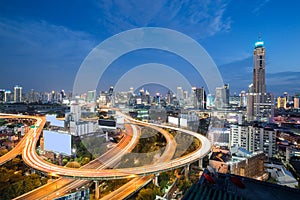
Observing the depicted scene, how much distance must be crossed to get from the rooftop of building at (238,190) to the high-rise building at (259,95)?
12.1 meters

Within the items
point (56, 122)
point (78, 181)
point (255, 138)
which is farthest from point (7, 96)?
point (255, 138)

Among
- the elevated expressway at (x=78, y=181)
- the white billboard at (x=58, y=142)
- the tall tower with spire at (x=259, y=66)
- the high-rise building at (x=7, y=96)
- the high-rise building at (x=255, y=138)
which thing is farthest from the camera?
the high-rise building at (x=7, y=96)

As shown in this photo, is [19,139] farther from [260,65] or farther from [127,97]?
[260,65]

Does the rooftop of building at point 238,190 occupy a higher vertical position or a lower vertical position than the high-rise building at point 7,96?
lower

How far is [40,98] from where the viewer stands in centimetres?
2066

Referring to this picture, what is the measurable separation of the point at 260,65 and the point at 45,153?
18732mm

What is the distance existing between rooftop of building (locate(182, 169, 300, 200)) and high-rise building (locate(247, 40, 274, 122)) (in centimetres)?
1214

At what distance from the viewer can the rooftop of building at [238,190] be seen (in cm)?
130

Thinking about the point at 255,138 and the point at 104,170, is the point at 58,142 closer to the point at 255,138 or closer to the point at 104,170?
the point at 104,170

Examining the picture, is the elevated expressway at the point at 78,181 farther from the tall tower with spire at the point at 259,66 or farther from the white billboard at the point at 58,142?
the tall tower with spire at the point at 259,66

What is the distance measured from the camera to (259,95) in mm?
14812

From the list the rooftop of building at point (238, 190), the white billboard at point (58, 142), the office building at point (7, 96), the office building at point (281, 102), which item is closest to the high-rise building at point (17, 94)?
the office building at point (7, 96)

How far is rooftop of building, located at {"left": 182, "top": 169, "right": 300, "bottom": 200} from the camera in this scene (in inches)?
51.0

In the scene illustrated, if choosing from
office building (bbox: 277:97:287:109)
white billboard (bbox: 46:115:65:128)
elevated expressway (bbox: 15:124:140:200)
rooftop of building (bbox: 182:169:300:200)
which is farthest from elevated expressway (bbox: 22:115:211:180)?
office building (bbox: 277:97:287:109)
